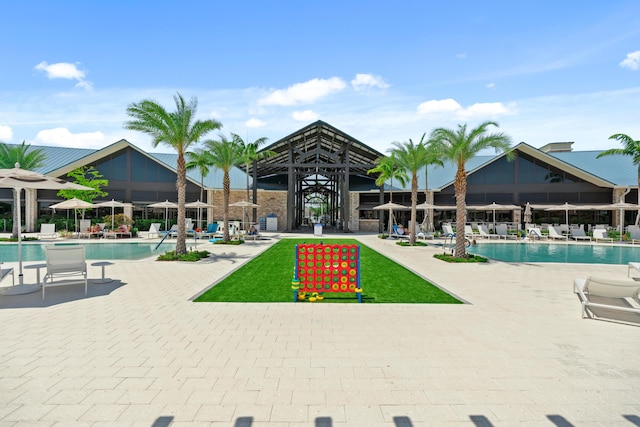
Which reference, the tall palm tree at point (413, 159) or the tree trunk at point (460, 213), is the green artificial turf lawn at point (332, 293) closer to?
the tree trunk at point (460, 213)

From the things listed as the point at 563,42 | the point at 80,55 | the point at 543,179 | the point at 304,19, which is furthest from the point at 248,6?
the point at 543,179

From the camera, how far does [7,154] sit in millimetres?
21703

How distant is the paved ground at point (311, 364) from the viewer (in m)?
2.94

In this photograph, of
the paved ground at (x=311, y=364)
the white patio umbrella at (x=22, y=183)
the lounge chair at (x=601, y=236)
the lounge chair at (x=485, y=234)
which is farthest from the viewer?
the lounge chair at (x=485, y=234)

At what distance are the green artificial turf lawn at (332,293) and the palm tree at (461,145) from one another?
4082mm

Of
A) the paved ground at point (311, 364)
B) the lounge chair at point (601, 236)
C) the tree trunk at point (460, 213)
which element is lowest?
the paved ground at point (311, 364)

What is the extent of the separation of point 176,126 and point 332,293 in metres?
9.70

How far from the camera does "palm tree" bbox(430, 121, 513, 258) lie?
13555mm

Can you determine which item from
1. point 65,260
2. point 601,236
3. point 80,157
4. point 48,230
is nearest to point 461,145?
point 65,260

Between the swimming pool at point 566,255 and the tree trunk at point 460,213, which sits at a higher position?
the tree trunk at point 460,213

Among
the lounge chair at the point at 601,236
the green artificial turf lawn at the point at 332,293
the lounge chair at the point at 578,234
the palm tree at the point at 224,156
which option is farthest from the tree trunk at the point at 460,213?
the lounge chair at the point at 601,236

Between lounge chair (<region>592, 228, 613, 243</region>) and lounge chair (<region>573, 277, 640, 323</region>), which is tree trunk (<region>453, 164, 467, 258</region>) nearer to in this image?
lounge chair (<region>573, 277, 640, 323</region>)

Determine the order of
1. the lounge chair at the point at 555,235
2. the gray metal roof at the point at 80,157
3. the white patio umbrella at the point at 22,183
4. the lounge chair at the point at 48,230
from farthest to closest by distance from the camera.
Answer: the gray metal roof at the point at 80,157 → the lounge chair at the point at 555,235 → the lounge chair at the point at 48,230 → the white patio umbrella at the point at 22,183

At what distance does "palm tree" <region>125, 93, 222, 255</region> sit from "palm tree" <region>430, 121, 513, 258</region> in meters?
9.85
